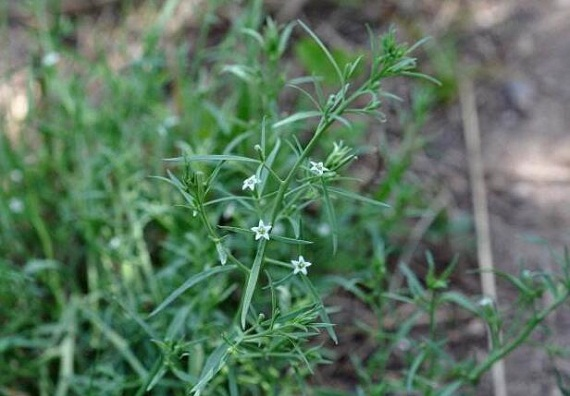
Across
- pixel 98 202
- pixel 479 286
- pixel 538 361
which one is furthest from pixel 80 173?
pixel 538 361

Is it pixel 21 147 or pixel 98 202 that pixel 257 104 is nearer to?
pixel 98 202

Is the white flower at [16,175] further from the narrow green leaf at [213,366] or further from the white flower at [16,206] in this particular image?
the narrow green leaf at [213,366]

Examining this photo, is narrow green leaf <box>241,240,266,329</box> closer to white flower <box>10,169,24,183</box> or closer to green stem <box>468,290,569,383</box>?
green stem <box>468,290,569,383</box>

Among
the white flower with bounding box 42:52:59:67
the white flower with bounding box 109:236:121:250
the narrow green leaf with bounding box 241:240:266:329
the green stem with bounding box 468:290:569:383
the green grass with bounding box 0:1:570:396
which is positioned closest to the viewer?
the narrow green leaf with bounding box 241:240:266:329

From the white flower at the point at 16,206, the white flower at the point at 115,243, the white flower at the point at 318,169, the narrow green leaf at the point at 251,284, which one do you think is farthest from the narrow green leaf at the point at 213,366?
the white flower at the point at 16,206

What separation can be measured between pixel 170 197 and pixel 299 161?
1.07 metres

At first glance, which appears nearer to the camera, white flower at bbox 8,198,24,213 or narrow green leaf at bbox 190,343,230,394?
narrow green leaf at bbox 190,343,230,394

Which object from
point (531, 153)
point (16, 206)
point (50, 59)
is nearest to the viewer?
point (16, 206)

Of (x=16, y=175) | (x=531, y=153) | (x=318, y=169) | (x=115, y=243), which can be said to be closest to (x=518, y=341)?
(x=318, y=169)

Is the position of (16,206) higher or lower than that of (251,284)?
lower

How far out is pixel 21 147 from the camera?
2.76m

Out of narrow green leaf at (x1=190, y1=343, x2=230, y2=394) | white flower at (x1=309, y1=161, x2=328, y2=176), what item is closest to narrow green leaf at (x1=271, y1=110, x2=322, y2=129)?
white flower at (x1=309, y1=161, x2=328, y2=176)

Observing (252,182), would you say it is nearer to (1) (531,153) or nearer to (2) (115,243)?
(2) (115,243)

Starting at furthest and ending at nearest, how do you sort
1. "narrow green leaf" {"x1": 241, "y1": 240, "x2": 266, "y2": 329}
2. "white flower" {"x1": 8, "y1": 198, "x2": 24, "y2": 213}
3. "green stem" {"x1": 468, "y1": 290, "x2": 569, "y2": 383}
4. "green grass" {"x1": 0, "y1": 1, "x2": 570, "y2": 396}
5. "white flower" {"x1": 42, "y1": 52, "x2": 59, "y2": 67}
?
1. "white flower" {"x1": 42, "y1": 52, "x2": 59, "y2": 67}
2. "white flower" {"x1": 8, "y1": 198, "x2": 24, "y2": 213}
3. "green grass" {"x1": 0, "y1": 1, "x2": 570, "y2": 396}
4. "green stem" {"x1": 468, "y1": 290, "x2": 569, "y2": 383}
5. "narrow green leaf" {"x1": 241, "y1": 240, "x2": 266, "y2": 329}
